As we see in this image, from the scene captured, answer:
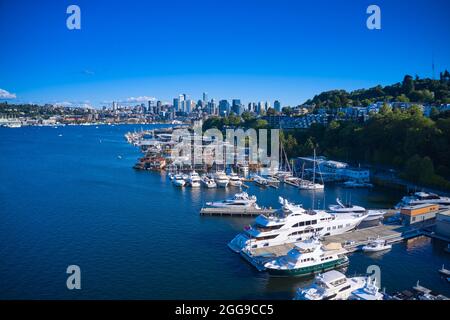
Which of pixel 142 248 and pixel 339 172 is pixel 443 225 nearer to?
pixel 142 248

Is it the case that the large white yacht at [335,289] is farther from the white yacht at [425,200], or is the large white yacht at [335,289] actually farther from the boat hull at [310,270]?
the white yacht at [425,200]

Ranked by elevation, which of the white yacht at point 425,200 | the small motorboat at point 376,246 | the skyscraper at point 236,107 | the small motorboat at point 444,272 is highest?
the skyscraper at point 236,107

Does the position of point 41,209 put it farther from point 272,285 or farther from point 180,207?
point 272,285

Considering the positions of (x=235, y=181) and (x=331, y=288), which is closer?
(x=331, y=288)

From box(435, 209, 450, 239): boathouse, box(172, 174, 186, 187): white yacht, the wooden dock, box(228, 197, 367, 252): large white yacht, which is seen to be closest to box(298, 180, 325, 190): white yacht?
the wooden dock

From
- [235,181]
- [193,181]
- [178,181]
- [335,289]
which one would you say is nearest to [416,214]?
[335,289]

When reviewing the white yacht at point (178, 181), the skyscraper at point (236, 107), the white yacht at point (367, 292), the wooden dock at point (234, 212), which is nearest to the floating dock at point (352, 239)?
the white yacht at point (367, 292)

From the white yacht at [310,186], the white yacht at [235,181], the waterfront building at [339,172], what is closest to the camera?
the white yacht at [310,186]
